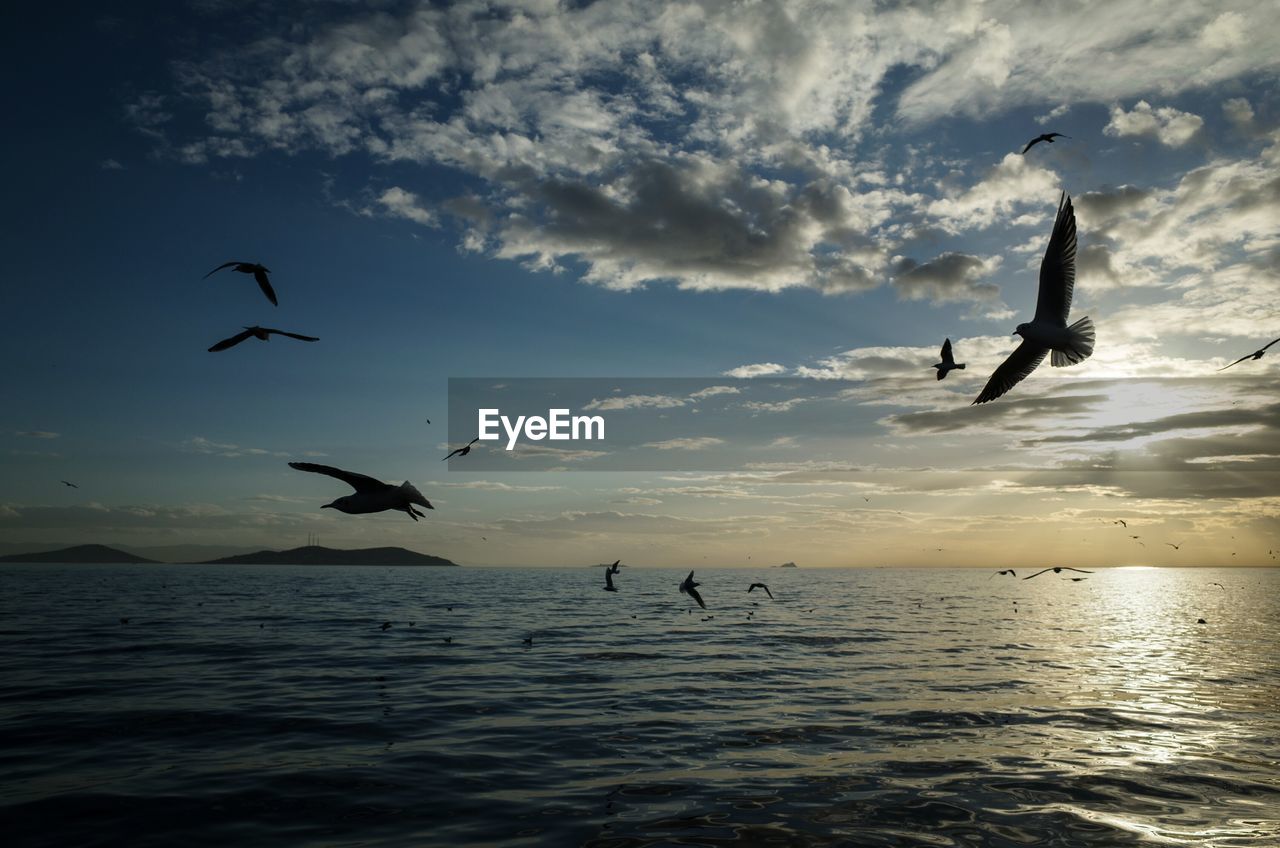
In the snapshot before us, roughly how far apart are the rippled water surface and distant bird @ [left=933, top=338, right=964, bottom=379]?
666cm

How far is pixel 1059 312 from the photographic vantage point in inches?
492

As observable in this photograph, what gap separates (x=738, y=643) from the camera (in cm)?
2736

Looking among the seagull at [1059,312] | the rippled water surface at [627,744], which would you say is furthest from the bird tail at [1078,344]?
the rippled water surface at [627,744]

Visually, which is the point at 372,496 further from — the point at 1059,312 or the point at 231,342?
the point at 1059,312

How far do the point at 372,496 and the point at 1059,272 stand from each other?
36.6 ft

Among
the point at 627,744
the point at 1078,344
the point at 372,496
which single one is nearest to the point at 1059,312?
the point at 1078,344

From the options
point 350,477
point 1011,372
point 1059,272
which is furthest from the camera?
point 1011,372

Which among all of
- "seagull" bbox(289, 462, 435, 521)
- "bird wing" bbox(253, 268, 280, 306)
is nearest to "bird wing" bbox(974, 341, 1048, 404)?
"seagull" bbox(289, 462, 435, 521)

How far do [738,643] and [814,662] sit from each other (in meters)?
4.92

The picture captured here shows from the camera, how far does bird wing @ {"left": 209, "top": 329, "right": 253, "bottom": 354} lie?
1138 cm

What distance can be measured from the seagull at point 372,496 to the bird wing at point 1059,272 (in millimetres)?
10211

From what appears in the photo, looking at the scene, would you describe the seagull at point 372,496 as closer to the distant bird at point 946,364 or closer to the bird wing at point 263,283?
the bird wing at point 263,283

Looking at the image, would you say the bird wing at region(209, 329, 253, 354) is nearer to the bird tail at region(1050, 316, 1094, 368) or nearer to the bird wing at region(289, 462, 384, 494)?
the bird wing at region(289, 462, 384, 494)

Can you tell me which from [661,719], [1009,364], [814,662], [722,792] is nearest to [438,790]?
[722,792]
